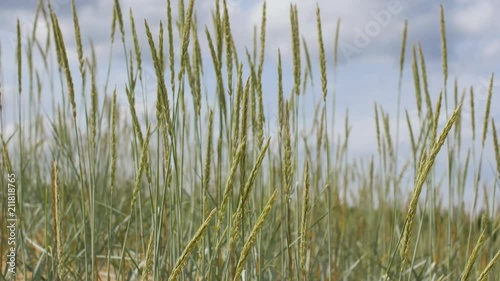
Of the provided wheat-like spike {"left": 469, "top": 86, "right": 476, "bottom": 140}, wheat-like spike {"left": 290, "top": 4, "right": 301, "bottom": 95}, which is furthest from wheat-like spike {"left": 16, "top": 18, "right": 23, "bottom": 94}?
wheat-like spike {"left": 469, "top": 86, "right": 476, "bottom": 140}

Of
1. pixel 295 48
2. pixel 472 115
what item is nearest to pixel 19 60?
pixel 295 48

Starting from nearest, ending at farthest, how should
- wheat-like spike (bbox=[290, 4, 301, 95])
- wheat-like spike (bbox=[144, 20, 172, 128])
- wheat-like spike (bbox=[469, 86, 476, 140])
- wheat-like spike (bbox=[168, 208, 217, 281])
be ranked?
1. wheat-like spike (bbox=[168, 208, 217, 281])
2. wheat-like spike (bbox=[144, 20, 172, 128])
3. wheat-like spike (bbox=[290, 4, 301, 95])
4. wheat-like spike (bbox=[469, 86, 476, 140])

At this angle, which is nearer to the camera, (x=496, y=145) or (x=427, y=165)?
(x=427, y=165)

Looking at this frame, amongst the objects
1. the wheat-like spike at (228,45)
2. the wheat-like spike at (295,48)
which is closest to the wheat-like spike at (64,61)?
the wheat-like spike at (228,45)

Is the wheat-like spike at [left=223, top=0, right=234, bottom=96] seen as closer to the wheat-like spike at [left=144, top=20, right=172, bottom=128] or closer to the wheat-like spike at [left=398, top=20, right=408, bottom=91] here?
the wheat-like spike at [left=144, top=20, right=172, bottom=128]

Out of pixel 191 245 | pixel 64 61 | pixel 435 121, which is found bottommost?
pixel 191 245

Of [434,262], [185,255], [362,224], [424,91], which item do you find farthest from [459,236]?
[185,255]

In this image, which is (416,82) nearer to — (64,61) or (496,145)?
(496,145)

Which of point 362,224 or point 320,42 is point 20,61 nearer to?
point 320,42

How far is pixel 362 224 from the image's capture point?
3547 millimetres

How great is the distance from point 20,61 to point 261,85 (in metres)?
0.62

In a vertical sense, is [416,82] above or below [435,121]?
above

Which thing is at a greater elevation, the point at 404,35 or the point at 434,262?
the point at 404,35

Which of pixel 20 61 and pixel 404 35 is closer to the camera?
pixel 20 61
